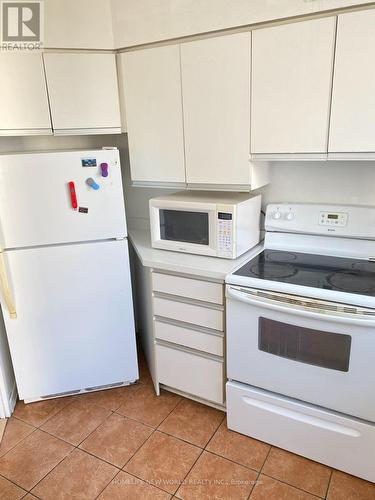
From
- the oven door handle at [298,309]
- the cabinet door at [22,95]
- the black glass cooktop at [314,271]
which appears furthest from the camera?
the cabinet door at [22,95]

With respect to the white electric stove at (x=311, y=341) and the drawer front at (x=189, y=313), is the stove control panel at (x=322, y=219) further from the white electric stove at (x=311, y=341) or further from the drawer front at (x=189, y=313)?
the drawer front at (x=189, y=313)

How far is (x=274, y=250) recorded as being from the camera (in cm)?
213

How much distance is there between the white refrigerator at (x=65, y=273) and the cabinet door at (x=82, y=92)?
8.3 inches

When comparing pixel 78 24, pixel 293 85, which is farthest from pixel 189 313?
pixel 78 24

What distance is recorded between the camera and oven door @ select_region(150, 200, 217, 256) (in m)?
1.97

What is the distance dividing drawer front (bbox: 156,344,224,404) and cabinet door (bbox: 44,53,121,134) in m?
1.31

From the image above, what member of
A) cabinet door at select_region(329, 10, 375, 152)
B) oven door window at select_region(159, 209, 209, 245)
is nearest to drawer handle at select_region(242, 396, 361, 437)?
oven door window at select_region(159, 209, 209, 245)

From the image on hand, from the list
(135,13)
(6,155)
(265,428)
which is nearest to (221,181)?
Answer: (135,13)

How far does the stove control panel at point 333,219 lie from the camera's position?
6.39ft

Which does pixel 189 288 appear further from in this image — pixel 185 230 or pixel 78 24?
pixel 78 24

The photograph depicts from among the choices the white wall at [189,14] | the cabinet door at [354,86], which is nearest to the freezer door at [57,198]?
the white wall at [189,14]

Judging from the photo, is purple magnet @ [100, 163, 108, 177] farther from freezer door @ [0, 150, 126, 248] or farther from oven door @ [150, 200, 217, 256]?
oven door @ [150, 200, 217, 256]

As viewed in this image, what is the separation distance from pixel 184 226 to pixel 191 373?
82 cm

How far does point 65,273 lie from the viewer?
2102 millimetres
